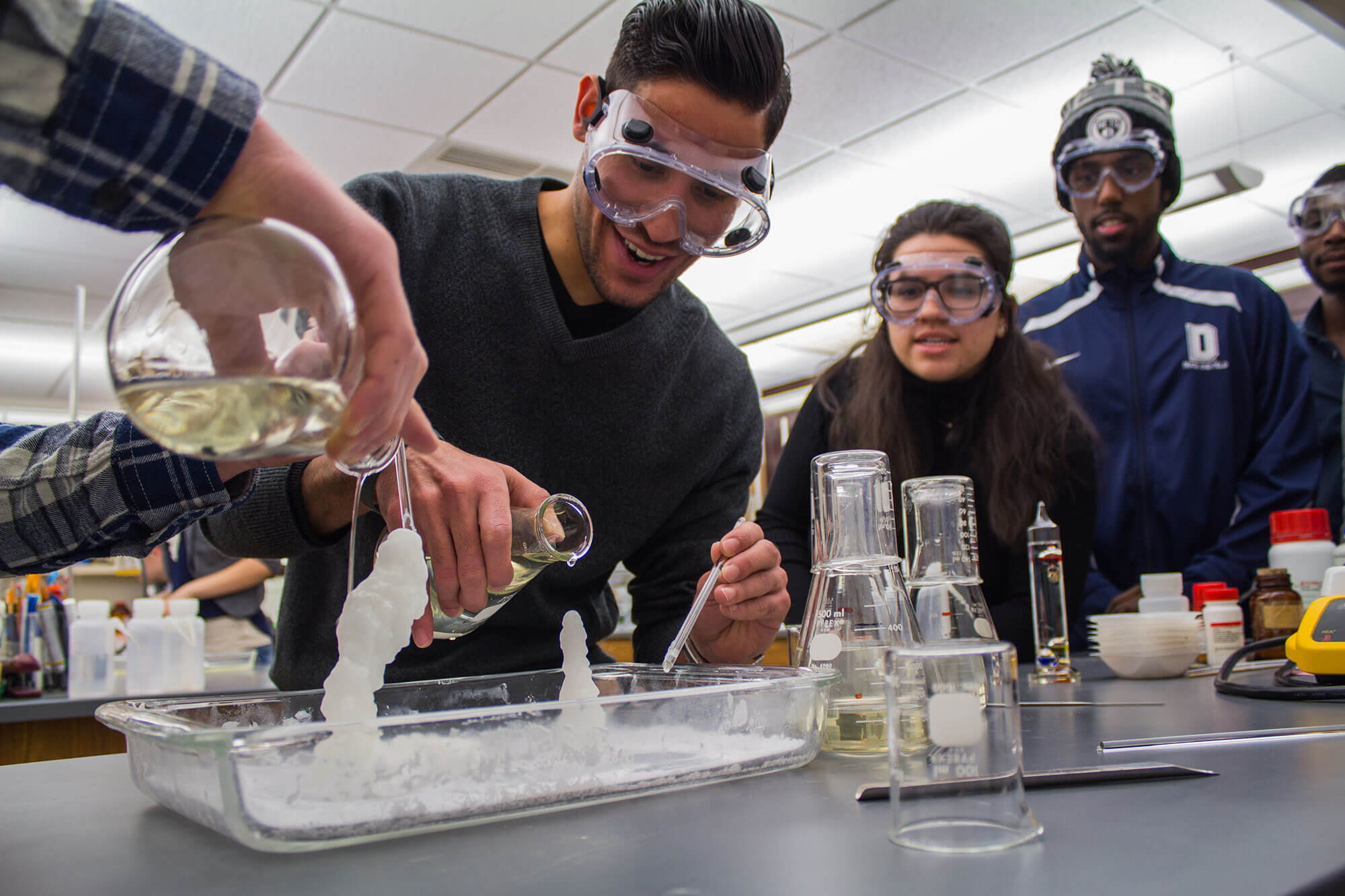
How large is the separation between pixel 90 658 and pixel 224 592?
1.12 m

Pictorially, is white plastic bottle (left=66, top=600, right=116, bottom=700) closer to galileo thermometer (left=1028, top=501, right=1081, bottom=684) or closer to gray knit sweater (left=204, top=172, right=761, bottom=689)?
gray knit sweater (left=204, top=172, right=761, bottom=689)

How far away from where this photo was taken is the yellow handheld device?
1.11m

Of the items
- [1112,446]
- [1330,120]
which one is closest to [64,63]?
[1112,446]

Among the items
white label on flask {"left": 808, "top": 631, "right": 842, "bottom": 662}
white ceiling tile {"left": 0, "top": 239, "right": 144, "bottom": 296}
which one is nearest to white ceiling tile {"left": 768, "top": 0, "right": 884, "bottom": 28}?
white label on flask {"left": 808, "top": 631, "right": 842, "bottom": 662}

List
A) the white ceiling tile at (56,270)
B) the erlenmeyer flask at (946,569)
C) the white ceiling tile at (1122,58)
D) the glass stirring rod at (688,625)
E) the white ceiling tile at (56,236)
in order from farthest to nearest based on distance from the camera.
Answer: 1. the white ceiling tile at (56,270)
2. the white ceiling tile at (56,236)
3. the white ceiling tile at (1122,58)
4. the erlenmeyer flask at (946,569)
5. the glass stirring rod at (688,625)

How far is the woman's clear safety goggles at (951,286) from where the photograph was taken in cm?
193

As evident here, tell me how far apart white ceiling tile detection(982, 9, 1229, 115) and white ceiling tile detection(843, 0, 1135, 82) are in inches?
3.9

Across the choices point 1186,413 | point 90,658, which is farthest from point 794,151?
point 90,658

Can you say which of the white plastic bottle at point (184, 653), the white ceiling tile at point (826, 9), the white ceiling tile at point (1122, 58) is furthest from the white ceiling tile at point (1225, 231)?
the white plastic bottle at point (184, 653)

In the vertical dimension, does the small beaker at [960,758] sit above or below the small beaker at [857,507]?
below

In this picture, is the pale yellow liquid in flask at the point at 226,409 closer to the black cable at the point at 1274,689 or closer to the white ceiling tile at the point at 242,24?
the black cable at the point at 1274,689

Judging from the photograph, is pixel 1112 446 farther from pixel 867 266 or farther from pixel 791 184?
pixel 867 266

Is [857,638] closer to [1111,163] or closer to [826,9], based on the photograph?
[1111,163]

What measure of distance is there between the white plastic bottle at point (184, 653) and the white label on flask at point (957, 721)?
2.42 meters
